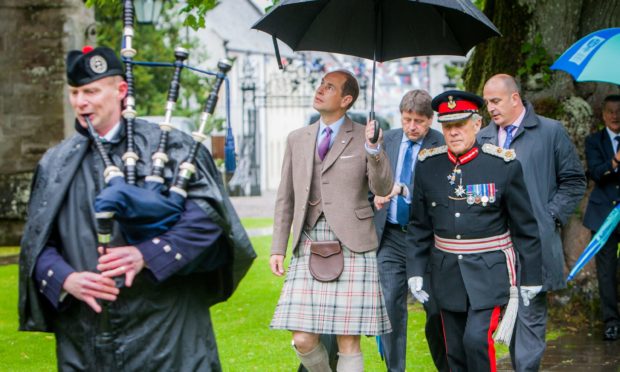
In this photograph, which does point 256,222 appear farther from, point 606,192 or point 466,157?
point 466,157

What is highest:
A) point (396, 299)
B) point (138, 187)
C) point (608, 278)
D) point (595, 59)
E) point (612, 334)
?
point (595, 59)

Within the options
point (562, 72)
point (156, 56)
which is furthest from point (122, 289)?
point (156, 56)

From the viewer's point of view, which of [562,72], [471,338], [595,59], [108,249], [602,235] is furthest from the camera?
[562,72]

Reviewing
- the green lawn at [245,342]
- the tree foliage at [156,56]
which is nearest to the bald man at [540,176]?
the green lawn at [245,342]

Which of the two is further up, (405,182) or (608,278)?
(405,182)

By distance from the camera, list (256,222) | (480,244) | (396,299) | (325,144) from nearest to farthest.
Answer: (480,244) → (325,144) → (396,299) → (256,222)

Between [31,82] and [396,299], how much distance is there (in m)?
12.5

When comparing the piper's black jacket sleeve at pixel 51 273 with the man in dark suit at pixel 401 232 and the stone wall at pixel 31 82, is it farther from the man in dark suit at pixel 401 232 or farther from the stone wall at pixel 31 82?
the stone wall at pixel 31 82

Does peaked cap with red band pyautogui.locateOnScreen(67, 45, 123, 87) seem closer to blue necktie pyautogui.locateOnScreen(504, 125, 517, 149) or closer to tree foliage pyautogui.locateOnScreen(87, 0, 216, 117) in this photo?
blue necktie pyautogui.locateOnScreen(504, 125, 517, 149)

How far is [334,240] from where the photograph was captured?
21.7 ft

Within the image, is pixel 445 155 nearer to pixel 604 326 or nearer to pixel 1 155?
pixel 604 326

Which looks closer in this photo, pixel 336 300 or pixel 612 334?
pixel 336 300

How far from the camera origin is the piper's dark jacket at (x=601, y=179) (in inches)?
372

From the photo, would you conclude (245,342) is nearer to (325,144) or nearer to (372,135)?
(325,144)
